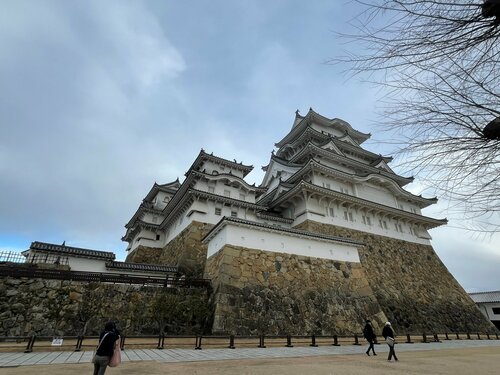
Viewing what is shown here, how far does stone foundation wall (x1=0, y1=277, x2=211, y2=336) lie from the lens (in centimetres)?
1008

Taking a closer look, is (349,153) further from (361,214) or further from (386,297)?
(386,297)

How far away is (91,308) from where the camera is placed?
35.8 ft

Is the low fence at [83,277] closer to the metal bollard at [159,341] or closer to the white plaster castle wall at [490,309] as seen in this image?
the metal bollard at [159,341]

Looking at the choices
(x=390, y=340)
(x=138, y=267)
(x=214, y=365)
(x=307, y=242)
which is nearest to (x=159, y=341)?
(x=214, y=365)

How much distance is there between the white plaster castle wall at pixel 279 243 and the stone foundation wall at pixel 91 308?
2.99 metres

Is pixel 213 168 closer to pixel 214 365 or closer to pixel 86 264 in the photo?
pixel 86 264

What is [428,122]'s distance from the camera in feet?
11.2

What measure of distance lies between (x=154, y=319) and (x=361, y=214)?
17396 millimetres

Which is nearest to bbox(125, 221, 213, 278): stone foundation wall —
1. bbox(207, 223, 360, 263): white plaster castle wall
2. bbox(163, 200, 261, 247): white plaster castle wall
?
bbox(163, 200, 261, 247): white plaster castle wall

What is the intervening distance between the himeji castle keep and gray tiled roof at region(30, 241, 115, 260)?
14.8 feet

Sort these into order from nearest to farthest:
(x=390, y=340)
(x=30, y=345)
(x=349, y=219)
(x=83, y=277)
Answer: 1. (x=30, y=345)
2. (x=390, y=340)
3. (x=83, y=277)
4. (x=349, y=219)

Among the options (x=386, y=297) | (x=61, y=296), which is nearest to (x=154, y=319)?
(x=61, y=296)

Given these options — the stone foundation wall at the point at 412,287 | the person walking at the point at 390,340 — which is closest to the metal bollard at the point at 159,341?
the person walking at the point at 390,340

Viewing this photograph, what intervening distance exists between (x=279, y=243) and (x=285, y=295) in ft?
8.53
